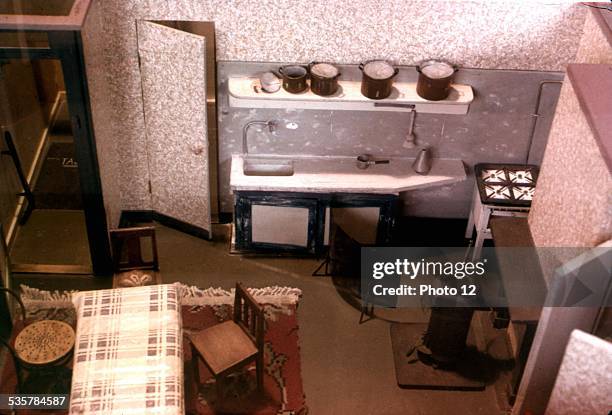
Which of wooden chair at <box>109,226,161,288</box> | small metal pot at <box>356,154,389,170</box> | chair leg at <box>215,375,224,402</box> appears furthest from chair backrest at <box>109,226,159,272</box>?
small metal pot at <box>356,154,389,170</box>

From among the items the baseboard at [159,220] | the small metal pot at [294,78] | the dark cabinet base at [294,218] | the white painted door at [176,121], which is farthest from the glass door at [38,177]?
the small metal pot at [294,78]

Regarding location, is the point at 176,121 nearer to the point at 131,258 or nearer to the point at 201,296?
the point at 131,258

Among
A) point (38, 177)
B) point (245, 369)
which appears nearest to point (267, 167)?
point (245, 369)

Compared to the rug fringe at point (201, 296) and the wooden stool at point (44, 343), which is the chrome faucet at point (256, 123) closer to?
the rug fringe at point (201, 296)

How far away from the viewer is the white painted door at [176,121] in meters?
5.37

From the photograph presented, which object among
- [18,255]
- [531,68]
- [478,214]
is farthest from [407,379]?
[18,255]

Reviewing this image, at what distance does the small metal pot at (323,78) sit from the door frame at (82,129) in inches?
61.3

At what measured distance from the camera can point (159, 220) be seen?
6355 mm

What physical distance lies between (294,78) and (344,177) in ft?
3.04

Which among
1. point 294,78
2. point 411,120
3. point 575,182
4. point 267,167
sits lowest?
point 267,167

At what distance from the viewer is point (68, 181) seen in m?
6.66

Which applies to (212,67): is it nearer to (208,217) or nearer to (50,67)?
(208,217)

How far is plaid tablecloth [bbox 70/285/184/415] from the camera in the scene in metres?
4.18

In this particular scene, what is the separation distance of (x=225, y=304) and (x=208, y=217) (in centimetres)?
80
